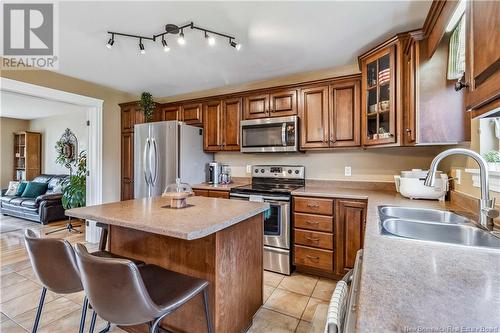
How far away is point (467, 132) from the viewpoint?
5.92 feet

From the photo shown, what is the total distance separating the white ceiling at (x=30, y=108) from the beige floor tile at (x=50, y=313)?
3884mm

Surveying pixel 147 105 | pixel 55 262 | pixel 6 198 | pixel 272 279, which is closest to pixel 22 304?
pixel 55 262

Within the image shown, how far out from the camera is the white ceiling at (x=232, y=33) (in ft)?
6.15

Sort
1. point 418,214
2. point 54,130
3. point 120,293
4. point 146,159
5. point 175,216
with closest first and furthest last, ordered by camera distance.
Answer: point 120,293
point 175,216
point 418,214
point 146,159
point 54,130

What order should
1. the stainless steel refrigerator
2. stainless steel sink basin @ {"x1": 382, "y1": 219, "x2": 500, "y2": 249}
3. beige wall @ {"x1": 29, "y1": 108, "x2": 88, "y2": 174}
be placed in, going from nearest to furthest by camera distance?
stainless steel sink basin @ {"x1": 382, "y1": 219, "x2": 500, "y2": 249}
the stainless steel refrigerator
beige wall @ {"x1": 29, "y1": 108, "x2": 88, "y2": 174}

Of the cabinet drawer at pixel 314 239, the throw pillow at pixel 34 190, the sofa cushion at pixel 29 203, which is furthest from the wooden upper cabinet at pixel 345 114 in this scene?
the throw pillow at pixel 34 190

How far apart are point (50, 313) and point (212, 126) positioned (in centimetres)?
262

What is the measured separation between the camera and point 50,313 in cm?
198

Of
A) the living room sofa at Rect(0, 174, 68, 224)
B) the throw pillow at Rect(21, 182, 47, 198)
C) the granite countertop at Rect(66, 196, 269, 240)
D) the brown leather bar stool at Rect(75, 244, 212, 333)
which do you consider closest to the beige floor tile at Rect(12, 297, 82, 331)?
the granite countertop at Rect(66, 196, 269, 240)

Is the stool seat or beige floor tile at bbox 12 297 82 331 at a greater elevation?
the stool seat

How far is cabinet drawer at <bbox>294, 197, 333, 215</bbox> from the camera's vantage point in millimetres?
2469

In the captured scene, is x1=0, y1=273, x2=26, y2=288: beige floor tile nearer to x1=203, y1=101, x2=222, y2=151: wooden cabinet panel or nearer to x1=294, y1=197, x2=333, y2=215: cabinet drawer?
A: x1=203, y1=101, x2=222, y2=151: wooden cabinet panel

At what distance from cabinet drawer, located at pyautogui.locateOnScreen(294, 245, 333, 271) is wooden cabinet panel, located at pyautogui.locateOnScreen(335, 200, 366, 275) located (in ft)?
0.26

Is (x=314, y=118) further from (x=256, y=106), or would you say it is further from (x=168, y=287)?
(x=168, y=287)
